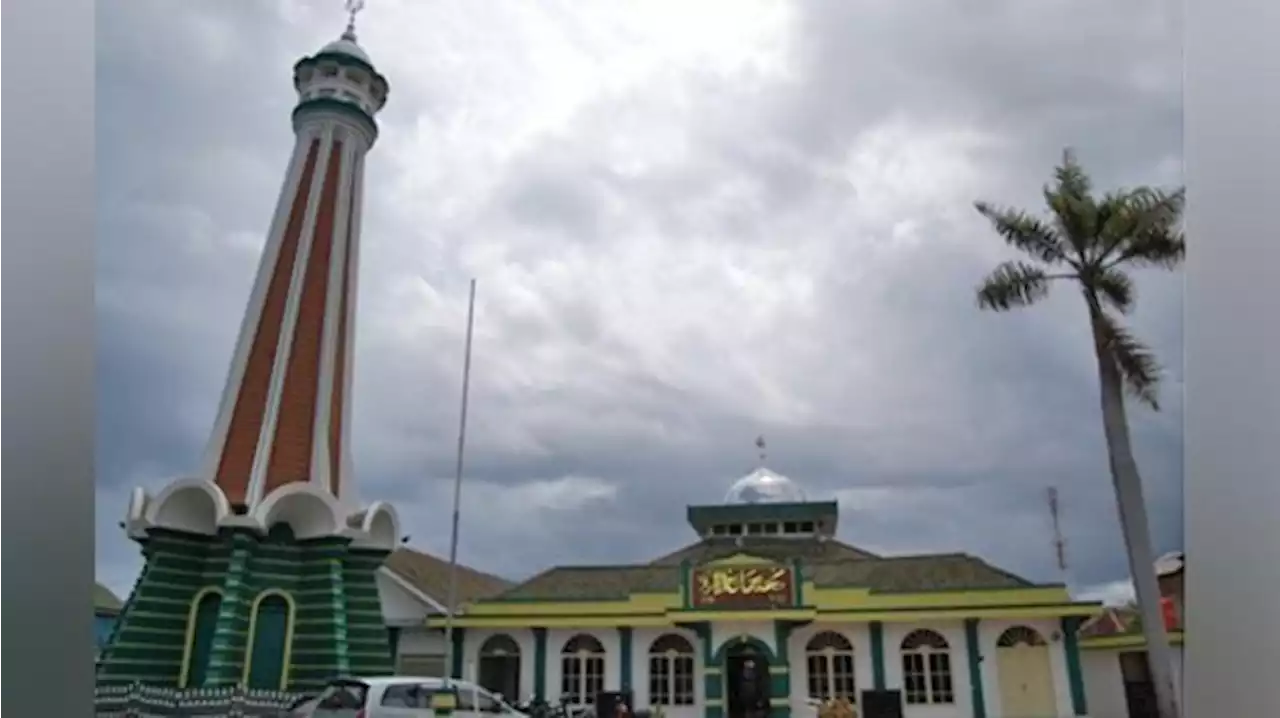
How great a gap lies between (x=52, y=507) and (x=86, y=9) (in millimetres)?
2827

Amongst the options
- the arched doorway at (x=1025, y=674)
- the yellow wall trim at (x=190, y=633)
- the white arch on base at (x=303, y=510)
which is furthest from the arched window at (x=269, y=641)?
the arched doorway at (x=1025, y=674)

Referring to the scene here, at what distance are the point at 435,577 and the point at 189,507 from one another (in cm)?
784

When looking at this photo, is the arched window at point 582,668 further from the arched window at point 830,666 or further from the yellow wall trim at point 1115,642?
the yellow wall trim at point 1115,642

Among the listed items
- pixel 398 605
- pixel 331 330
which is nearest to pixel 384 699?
pixel 398 605

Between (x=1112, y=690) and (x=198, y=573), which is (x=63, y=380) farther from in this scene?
(x=1112, y=690)

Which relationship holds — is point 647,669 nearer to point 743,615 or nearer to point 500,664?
point 743,615

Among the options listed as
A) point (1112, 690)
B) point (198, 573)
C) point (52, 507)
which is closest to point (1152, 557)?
point (1112, 690)

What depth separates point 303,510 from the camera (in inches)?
750

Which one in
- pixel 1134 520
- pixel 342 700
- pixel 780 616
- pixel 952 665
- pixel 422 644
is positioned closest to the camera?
pixel 342 700

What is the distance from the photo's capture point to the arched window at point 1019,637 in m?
19.5

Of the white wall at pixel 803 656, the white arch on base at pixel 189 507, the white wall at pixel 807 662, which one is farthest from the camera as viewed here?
the white wall at pixel 807 662

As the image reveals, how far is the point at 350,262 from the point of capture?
2197cm

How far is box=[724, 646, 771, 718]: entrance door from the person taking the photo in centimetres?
2016

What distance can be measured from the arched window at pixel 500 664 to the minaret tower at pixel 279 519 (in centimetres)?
257
